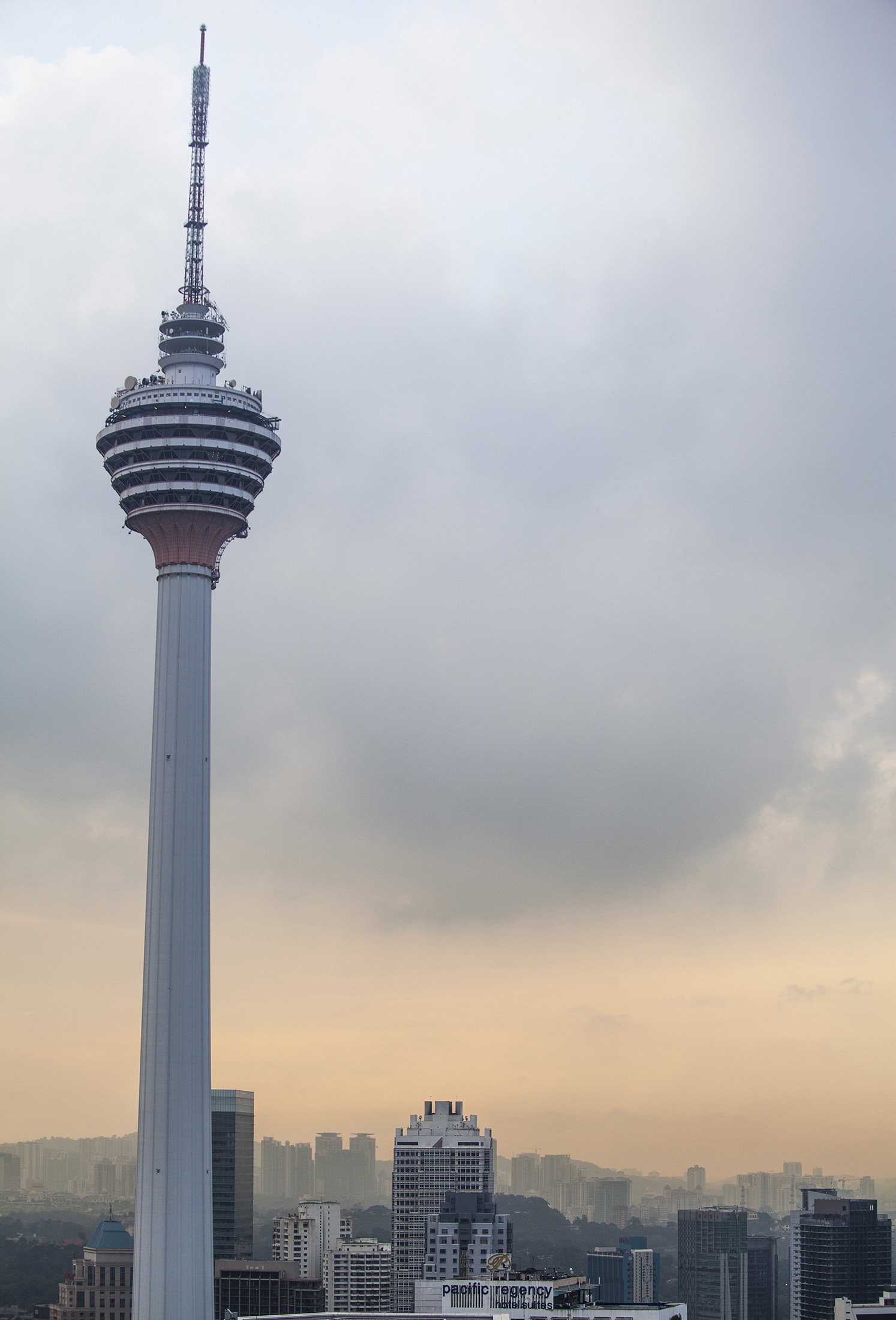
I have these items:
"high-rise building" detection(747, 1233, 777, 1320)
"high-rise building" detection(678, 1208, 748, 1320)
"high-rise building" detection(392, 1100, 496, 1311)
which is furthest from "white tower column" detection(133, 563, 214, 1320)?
"high-rise building" detection(747, 1233, 777, 1320)

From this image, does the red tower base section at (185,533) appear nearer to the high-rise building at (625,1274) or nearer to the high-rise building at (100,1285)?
the high-rise building at (100,1285)

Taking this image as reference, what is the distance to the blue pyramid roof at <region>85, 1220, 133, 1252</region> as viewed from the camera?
7906 centimetres

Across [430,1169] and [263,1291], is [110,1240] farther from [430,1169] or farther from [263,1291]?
[430,1169]

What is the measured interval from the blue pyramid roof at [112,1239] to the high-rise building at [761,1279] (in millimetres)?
38080

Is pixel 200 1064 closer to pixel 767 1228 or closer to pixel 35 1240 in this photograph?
pixel 35 1240

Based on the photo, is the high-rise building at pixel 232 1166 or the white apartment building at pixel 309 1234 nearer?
the white apartment building at pixel 309 1234

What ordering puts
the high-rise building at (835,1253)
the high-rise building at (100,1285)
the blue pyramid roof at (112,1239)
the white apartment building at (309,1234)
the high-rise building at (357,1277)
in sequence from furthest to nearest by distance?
the white apartment building at (309,1234), the high-rise building at (835,1253), the high-rise building at (357,1277), the blue pyramid roof at (112,1239), the high-rise building at (100,1285)

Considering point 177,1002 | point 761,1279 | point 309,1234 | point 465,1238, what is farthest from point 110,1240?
point 761,1279

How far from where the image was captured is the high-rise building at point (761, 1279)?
103m

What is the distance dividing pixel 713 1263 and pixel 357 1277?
80.2 feet

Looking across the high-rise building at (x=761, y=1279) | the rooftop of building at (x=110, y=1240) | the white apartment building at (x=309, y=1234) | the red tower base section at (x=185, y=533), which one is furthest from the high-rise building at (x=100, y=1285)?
the high-rise building at (x=761, y=1279)

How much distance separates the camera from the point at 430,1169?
88.8 meters

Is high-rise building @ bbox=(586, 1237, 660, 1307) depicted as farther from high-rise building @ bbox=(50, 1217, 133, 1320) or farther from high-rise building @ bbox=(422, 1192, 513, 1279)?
high-rise building @ bbox=(50, 1217, 133, 1320)

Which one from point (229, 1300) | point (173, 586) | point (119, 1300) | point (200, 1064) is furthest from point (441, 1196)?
point (173, 586)
